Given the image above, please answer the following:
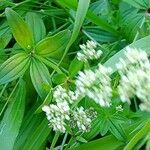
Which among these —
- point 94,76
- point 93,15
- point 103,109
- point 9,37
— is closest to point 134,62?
point 94,76

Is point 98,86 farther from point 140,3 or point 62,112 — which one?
point 140,3

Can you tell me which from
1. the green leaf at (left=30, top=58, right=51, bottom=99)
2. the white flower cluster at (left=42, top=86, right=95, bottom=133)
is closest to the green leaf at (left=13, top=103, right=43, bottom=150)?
the green leaf at (left=30, top=58, right=51, bottom=99)


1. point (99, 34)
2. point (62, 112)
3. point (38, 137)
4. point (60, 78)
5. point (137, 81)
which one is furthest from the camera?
point (99, 34)

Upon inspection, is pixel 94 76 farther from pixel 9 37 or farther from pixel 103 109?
pixel 9 37

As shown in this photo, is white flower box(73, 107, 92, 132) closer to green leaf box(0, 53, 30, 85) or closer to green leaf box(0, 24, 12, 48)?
green leaf box(0, 53, 30, 85)

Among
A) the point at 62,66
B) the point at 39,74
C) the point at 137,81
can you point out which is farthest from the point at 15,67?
the point at 137,81

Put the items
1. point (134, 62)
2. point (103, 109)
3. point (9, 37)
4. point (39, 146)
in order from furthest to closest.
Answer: point (9, 37), point (39, 146), point (103, 109), point (134, 62)
